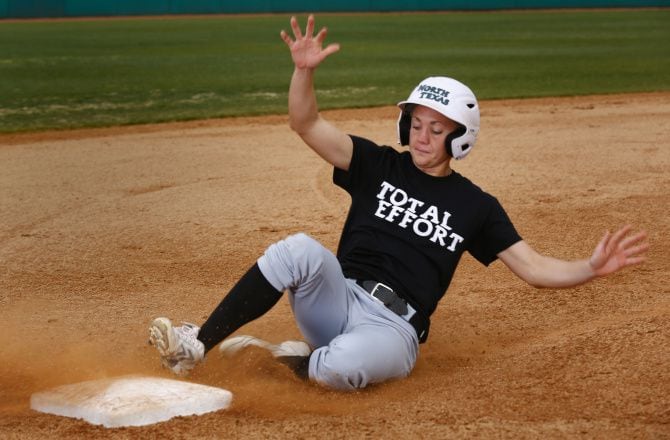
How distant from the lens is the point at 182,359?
11.6 ft

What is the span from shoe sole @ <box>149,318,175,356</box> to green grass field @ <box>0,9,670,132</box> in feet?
21.7

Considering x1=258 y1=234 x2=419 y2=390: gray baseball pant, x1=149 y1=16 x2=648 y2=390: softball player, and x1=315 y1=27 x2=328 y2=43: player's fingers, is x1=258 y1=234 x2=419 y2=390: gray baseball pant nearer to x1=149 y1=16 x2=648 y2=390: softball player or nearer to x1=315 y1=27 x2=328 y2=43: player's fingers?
Result: x1=149 y1=16 x2=648 y2=390: softball player

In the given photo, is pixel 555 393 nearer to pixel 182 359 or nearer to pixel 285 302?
pixel 182 359

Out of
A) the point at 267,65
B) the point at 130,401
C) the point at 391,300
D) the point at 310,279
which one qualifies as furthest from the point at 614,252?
the point at 267,65

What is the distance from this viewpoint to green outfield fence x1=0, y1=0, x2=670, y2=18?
28.9 meters

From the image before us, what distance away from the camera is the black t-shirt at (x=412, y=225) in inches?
145

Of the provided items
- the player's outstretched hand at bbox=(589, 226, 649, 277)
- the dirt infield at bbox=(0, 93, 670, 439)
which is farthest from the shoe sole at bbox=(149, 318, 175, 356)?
the player's outstretched hand at bbox=(589, 226, 649, 277)

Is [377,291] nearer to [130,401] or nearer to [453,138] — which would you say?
[453,138]

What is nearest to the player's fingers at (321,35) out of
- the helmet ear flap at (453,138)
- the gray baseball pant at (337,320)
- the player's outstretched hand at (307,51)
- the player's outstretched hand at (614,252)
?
the player's outstretched hand at (307,51)

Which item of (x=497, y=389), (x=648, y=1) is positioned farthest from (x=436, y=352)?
(x=648, y=1)

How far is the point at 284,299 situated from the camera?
4945mm

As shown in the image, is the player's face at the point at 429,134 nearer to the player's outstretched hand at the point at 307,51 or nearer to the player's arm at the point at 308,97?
the player's arm at the point at 308,97

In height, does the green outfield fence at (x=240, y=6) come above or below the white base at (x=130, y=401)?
below

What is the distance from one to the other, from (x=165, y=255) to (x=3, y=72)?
9573 mm
